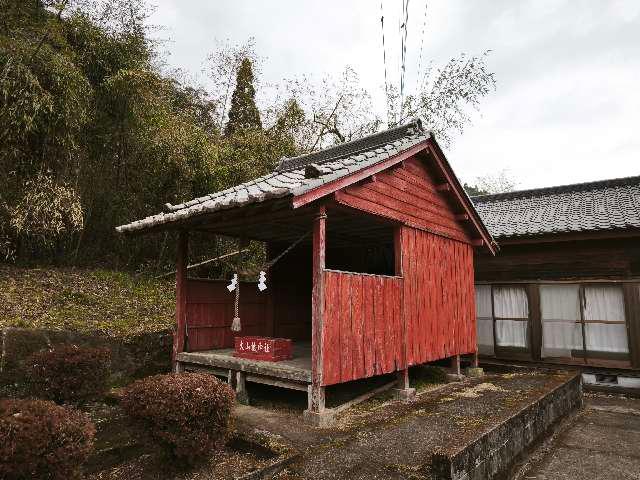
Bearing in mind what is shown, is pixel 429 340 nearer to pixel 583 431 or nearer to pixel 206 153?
pixel 583 431

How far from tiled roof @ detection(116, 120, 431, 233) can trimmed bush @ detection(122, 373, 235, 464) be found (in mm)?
2141

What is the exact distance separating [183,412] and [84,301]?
6.33m

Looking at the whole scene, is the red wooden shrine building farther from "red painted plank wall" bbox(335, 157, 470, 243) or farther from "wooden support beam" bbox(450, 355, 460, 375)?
"wooden support beam" bbox(450, 355, 460, 375)

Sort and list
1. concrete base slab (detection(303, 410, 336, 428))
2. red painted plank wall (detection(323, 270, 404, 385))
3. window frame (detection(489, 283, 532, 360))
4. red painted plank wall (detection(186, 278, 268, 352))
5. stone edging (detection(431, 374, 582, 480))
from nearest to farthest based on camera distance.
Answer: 1. stone edging (detection(431, 374, 582, 480))
2. concrete base slab (detection(303, 410, 336, 428))
3. red painted plank wall (detection(323, 270, 404, 385))
4. red painted plank wall (detection(186, 278, 268, 352))
5. window frame (detection(489, 283, 532, 360))

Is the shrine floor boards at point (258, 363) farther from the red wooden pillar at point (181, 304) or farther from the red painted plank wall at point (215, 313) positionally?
the red painted plank wall at point (215, 313)

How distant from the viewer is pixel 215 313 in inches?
309

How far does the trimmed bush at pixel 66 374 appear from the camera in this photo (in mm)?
5430

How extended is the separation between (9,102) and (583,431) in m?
11.3

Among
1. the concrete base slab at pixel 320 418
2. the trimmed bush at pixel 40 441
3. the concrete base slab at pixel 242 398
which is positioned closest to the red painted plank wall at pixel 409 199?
the concrete base slab at pixel 320 418

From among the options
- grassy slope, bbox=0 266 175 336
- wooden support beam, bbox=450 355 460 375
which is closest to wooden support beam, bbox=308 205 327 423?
grassy slope, bbox=0 266 175 336

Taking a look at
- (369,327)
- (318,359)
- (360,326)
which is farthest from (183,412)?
(369,327)

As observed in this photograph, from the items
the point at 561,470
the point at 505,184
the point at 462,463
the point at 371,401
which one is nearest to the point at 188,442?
the point at 462,463

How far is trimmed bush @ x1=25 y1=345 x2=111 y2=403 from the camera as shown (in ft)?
17.8

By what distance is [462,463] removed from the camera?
146 inches
